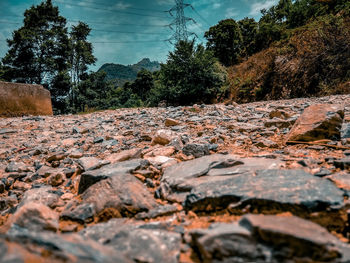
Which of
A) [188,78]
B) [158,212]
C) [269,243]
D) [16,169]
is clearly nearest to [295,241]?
[269,243]

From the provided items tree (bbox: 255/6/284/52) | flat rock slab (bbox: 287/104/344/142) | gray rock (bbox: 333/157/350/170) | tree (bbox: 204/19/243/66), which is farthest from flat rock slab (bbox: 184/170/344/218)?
tree (bbox: 204/19/243/66)

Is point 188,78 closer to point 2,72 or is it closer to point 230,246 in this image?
point 230,246

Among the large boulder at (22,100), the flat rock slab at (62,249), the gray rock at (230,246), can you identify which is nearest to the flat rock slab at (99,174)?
the flat rock slab at (62,249)

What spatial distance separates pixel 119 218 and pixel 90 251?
1.66 ft

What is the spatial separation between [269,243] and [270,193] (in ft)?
1.15

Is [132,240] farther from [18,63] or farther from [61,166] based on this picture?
[18,63]

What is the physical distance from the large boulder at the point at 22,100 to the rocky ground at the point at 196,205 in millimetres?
5200

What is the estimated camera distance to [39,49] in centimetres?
1741

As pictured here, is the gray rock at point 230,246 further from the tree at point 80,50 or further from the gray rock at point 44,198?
the tree at point 80,50

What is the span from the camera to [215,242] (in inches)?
26.5

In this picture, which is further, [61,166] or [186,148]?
[61,166]

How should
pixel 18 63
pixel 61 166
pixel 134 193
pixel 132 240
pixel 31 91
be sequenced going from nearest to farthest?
pixel 132 240 → pixel 134 193 → pixel 61 166 → pixel 31 91 → pixel 18 63

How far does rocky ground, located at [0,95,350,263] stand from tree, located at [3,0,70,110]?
19254 mm

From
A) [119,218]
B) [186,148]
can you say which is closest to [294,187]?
[119,218]
